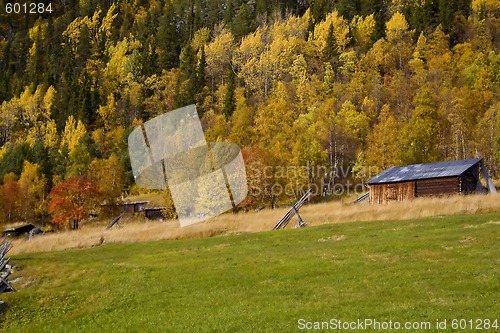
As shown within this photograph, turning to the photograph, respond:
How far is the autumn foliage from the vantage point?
66625 mm

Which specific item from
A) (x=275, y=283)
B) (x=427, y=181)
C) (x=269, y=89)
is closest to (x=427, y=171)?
(x=427, y=181)

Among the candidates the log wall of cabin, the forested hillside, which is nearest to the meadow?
the log wall of cabin

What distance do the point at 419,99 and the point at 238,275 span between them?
5425 cm

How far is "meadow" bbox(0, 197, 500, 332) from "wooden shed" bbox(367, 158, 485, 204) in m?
15.1

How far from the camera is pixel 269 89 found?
4852 inches

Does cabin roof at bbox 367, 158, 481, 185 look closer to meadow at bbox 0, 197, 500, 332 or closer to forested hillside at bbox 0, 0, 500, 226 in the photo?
forested hillside at bbox 0, 0, 500, 226

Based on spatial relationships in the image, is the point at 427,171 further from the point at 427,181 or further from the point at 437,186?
the point at 437,186

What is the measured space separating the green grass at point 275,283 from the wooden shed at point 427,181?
1599 centimetres

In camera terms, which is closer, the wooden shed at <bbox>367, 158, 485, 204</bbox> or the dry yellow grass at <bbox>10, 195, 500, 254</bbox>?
the dry yellow grass at <bbox>10, 195, 500, 254</bbox>

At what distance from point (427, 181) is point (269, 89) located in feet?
247

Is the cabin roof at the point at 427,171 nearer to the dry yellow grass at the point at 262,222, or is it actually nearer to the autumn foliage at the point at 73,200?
the dry yellow grass at the point at 262,222

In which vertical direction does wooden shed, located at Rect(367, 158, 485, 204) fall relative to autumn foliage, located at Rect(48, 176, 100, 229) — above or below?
above

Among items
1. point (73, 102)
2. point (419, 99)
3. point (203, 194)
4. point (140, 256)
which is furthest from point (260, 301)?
point (73, 102)

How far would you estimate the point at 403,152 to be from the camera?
6369cm
